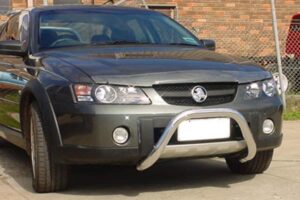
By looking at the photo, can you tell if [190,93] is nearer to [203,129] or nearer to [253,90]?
[203,129]

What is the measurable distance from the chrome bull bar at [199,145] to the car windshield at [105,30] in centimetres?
144

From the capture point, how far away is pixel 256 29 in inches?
640

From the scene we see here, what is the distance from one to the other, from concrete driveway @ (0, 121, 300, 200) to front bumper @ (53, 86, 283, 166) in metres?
0.41

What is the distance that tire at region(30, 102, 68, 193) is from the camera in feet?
16.6

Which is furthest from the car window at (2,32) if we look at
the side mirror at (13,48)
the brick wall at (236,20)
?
the brick wall at (236,20)

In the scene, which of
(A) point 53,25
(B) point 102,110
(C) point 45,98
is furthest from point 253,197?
(A) point 53,25

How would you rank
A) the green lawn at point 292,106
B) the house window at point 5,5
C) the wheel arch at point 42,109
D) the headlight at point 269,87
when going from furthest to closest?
the house window at point 5,5, the green lawn at point 292,106, the headlight at point 269,87, the wheel arch at point 42,109

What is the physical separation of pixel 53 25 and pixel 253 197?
93.5 inches

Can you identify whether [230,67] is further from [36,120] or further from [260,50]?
[260,50]

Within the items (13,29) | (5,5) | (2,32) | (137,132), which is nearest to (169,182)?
(137,132)

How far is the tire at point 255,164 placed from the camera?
5.71 meters

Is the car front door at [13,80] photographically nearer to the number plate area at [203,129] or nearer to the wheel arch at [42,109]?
the wheel arch at [42,109]

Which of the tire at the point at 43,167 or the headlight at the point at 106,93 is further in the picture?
the tire at the point at 43,167

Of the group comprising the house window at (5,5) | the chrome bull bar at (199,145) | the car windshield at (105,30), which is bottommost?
the house window at (5,5)
